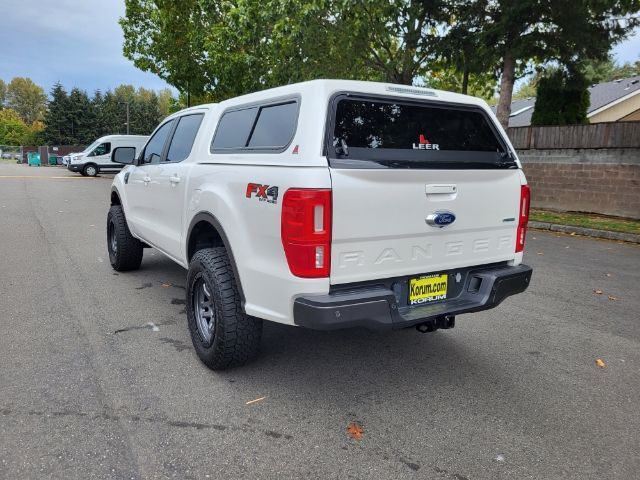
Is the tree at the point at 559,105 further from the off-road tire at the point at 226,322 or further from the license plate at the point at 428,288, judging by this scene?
the off-road tire at the point at 226,322

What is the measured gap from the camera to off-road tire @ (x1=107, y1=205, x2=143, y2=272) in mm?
6027

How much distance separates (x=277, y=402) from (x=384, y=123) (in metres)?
1.88

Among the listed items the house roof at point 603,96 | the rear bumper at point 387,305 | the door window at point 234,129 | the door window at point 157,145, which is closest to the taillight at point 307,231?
the rear bumper at point 387,305

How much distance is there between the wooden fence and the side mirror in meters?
10.6

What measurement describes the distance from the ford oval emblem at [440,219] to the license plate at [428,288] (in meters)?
0.34

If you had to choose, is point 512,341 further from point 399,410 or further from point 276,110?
point 276,110

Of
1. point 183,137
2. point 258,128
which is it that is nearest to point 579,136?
point 183,137

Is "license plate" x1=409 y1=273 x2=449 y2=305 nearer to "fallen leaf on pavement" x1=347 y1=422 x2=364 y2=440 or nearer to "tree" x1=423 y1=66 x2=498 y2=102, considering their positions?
"fallen leaf on pavement" x1=347 y1=422 x2=364 y2=440

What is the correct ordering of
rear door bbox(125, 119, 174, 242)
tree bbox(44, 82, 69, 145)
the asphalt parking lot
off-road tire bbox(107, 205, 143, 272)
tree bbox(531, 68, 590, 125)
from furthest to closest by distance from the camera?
tree bbox(44, 82, 69, 145)
tree bbox(531, 68, 590, 125)
off-road tire bbox(107, 205, 143, 272)
rear door bbox(125, 119, 174, 242)
the asphalt parking lot

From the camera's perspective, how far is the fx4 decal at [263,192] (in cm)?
287

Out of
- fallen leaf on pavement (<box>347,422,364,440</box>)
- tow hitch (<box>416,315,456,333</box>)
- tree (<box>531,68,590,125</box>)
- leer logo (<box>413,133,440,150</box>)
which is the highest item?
tree (<box>531,68,590,125</box>)

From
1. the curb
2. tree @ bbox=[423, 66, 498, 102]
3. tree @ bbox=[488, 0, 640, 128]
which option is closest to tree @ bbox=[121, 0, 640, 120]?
tree @ bbox=[488, 0, 640, 128]

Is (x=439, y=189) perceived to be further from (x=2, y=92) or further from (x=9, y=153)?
(x=2, y=92)

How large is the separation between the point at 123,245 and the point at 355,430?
4.25 meters
